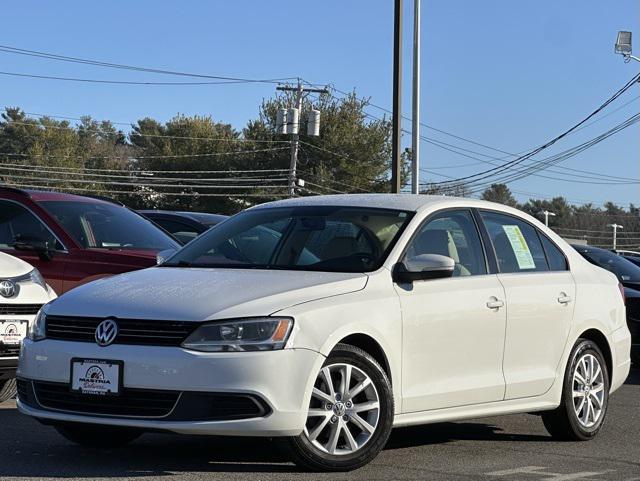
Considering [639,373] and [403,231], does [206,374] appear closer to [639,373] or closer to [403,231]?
[403,231]

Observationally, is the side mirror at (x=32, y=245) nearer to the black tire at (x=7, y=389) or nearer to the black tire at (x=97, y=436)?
the black tire at (x=7, y=389)

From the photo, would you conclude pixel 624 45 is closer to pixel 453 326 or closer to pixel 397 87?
pixel 397 87

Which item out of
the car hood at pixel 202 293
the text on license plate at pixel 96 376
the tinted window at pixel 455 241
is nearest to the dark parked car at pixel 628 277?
the tinted window at pixel 455 241

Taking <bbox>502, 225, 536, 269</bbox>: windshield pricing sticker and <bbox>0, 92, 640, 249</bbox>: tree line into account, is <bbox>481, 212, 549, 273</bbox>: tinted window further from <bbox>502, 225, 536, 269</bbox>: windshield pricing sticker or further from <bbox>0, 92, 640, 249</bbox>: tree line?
<bbox>0, 92, 640, 249</bbox>: tree line

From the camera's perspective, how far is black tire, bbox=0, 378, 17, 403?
868 cm

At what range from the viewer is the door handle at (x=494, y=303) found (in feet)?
23.0

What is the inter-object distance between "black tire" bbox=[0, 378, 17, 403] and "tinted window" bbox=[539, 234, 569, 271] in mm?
4106

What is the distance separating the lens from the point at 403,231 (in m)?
6.83

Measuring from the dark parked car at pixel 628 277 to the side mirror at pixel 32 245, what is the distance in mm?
6387

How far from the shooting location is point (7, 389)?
28.6ft

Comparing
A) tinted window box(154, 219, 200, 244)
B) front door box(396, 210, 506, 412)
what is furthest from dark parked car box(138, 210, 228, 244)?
front door box(396, 210, 506, 412)

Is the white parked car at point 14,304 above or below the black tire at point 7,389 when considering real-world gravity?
above

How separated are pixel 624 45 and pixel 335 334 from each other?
3046cm

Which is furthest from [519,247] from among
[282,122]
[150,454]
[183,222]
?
[282,122]
